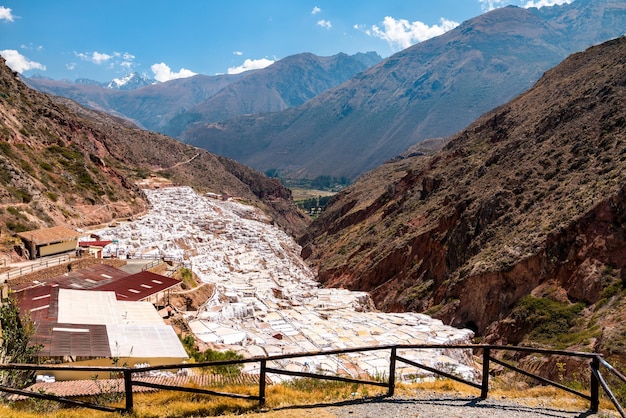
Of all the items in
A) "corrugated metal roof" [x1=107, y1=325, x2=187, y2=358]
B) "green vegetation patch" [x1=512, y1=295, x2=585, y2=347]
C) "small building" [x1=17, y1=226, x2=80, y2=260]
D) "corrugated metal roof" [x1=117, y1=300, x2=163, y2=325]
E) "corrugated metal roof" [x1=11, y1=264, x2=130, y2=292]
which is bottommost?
"green vegetation patch" [x1=512, y1=295, x2=585, y2=347]

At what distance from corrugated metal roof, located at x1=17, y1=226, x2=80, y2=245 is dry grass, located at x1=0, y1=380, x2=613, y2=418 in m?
19.5

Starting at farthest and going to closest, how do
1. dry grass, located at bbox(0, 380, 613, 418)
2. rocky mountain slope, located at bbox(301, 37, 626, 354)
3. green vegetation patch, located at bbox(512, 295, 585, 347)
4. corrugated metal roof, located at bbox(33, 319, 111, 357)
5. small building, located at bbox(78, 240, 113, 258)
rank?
1. small building, located at bbox(78, 240, 113, 258)
2. rocky mountain slope, located at bbox(301, 37, 626, 354)
3. green vegetation patch, located at bbox(512, 295, 585, 347)
4. corrugated metal roof, located at bbox(33, 319, 111, 357)
5. dry grass, located at bbox(0, 380, 613, 418)

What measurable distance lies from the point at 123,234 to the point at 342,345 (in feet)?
85.6

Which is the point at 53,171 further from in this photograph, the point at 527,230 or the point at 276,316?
the point at 527,230

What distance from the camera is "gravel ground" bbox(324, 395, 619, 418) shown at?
6.30 metres

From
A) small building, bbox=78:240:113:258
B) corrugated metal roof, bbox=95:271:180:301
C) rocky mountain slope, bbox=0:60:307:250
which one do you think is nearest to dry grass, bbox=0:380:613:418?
corrugated metal roof, bbox=95:271:180:301

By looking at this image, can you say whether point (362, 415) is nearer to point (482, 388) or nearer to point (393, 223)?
point (482, 388)

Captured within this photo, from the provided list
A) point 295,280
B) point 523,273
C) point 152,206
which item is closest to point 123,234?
point 295,280

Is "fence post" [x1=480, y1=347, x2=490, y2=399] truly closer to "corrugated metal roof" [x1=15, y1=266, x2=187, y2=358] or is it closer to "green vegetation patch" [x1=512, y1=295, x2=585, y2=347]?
"corrugated metal roof" [x1=15, y1=266, x2=187, y2=358]

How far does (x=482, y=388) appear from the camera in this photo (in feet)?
23.1

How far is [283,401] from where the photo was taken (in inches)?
262

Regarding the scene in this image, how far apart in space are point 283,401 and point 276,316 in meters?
12.1

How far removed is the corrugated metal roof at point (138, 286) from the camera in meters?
16.1

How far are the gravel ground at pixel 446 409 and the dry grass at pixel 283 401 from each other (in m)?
0.22
